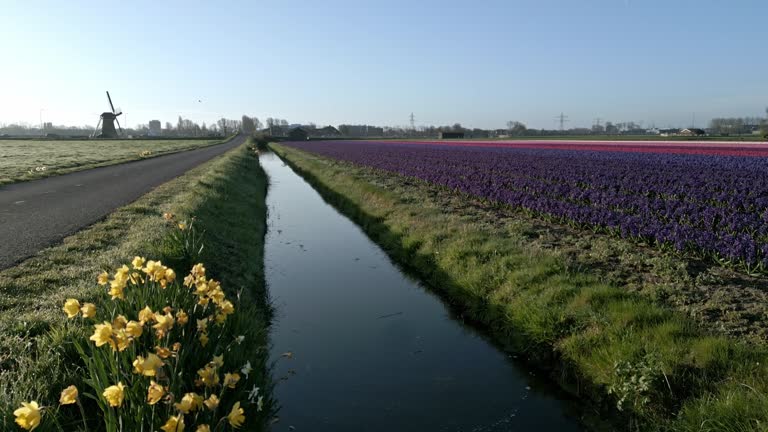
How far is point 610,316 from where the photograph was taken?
6.49m

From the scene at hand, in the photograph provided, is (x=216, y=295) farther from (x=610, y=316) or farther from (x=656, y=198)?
(x=656, y=198)

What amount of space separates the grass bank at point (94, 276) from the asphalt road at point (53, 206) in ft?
1.76

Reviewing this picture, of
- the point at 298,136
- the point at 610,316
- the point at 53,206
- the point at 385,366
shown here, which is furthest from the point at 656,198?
→ the point at 298,136

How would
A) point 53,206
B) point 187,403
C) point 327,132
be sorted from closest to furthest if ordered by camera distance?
point 187,403 → point 53,206 → point 327,132

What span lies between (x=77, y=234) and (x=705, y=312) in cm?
1185

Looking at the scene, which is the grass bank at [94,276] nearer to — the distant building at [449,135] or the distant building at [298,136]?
the distant building at [449,135]

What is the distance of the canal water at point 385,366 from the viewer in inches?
219

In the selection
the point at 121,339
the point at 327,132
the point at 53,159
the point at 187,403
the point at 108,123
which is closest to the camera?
the point at 187,403

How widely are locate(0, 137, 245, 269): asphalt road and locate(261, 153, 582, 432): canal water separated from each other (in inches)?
188

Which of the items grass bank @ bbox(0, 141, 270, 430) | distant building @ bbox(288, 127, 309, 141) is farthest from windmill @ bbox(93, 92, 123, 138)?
grass bank @ bbox(0, 141, 270, 430)

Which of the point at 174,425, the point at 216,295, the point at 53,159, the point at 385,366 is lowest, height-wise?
the point at 385,366

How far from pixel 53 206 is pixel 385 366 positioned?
489 inches

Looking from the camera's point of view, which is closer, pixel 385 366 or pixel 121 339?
pixel 121 339

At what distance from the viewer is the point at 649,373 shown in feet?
16.9
